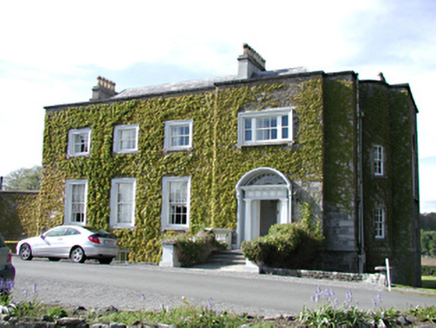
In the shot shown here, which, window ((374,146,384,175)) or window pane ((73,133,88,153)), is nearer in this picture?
window ((374,146,384,175))

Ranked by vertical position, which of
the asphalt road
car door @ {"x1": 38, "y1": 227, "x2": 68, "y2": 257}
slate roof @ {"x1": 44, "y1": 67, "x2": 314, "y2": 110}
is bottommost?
the asphalt road

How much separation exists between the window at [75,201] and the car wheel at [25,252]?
6170 millimetres

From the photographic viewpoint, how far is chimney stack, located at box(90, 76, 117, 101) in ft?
91.1

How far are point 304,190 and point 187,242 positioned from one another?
17.4 ft

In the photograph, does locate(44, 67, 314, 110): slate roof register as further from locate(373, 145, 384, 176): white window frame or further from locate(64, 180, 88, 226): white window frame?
locate(373, 145, 384, 176): white window frame

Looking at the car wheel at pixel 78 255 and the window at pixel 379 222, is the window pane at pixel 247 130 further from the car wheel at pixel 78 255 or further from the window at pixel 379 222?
the car wheel at pixel 78 255

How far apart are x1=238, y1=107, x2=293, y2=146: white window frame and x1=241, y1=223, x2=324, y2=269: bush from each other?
3.84m

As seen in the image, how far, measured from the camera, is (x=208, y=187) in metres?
22.1

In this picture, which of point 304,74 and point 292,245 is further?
point 304,74

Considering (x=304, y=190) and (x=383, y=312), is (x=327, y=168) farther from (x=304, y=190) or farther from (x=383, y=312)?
(x=383, y=312)

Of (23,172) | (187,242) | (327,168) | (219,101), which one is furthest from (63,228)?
(23,172)

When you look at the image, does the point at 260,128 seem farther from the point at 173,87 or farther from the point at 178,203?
the point at 173,87

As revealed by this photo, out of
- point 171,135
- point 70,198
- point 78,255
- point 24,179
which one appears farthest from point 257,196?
point 24,179

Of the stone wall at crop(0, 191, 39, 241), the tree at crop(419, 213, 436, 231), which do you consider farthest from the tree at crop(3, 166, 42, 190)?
the tree at crop(419, 213, 436, 231)
